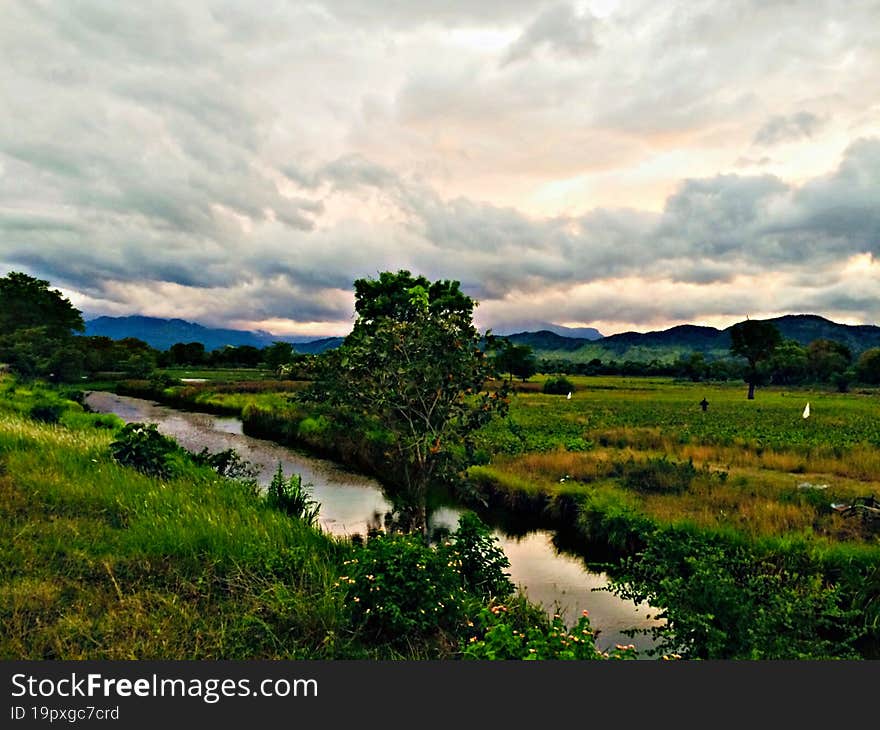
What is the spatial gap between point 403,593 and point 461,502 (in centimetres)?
1561

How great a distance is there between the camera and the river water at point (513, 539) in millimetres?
12227

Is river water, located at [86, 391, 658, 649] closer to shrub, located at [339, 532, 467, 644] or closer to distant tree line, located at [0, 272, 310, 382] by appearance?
shrub, located at [339, 532, 467, 644]

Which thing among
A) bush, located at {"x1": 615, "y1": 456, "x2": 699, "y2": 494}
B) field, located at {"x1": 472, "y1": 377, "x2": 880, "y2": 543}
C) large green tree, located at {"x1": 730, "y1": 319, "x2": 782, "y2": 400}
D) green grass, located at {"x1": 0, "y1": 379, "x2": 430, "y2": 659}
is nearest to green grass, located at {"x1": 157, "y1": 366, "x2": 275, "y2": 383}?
field, located at {"x1": 472, "y1": 377, "x2": 880, "y2": 543}

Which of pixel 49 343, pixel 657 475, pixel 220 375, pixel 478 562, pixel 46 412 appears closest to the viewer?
pixel 478 562

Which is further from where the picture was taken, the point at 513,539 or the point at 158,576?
the point at 513,539

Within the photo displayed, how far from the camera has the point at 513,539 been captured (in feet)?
58.7

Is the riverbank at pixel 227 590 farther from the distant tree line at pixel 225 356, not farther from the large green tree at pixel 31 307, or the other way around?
the large green tree at pixel 31 307

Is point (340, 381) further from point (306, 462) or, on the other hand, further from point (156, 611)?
point (306, 462)

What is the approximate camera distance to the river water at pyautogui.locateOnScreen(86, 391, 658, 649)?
12.2m

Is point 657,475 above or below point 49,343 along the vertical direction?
below

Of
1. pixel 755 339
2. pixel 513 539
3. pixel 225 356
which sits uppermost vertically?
pixel 755 339

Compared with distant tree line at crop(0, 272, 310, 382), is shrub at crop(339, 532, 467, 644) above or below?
below

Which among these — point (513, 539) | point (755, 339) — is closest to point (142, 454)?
point (513, 539)

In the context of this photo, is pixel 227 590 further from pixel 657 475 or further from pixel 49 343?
pixel 49 343
